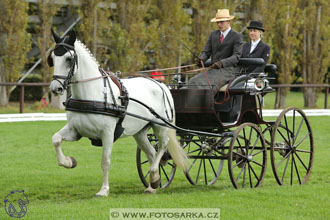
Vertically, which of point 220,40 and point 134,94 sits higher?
point 220,40

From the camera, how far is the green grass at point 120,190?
650 centimetres

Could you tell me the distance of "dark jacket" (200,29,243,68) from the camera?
8.34 meters

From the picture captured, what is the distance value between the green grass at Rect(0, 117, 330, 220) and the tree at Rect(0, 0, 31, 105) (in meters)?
7.84

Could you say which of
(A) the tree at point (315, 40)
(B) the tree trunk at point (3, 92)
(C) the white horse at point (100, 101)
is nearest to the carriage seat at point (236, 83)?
(C) the white horse at point (100, 101)

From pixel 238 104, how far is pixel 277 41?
19.0 metres

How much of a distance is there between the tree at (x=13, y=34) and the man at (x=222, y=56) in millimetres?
13739

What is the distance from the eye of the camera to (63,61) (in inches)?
271

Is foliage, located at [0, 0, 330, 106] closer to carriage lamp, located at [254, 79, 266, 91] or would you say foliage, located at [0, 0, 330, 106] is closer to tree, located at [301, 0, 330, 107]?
tree, located at [301, 0, 330, 107]

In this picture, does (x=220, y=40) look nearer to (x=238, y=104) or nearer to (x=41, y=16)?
(x=238, y=104)

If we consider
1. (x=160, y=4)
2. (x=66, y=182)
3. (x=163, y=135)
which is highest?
(x=160, y=4)

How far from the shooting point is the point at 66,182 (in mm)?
9109

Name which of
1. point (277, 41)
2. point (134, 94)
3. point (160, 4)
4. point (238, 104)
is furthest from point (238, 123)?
point (277, 41)

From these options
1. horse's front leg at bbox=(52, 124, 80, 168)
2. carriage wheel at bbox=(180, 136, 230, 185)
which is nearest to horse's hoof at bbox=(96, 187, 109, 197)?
horse's front leg at bbox=(52, 124, 80, 168)

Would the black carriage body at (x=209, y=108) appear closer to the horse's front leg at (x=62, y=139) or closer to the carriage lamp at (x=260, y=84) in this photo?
the carriage lamp at (x=260, y=84)
